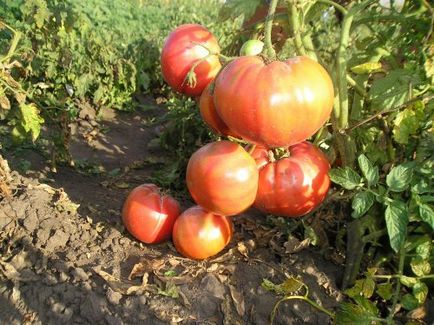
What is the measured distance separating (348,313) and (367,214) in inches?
13.0

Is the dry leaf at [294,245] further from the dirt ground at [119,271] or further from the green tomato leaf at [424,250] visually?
the green tomato leaf at [424,250]

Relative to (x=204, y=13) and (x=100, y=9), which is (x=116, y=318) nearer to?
(x=100, y=9)

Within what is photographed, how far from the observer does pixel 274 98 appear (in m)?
1.09

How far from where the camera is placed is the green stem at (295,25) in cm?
133

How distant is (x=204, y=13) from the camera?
252 inches

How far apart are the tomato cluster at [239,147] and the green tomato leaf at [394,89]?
24 centimetres

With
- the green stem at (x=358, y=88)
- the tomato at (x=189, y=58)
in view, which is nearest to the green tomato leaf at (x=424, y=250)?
the green stem at (x=358, y=88)

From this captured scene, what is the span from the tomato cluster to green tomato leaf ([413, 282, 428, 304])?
1.16ft

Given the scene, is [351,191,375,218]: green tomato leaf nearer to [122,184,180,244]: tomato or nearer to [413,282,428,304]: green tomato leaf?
[413,282,428,304]: green tomato leaf

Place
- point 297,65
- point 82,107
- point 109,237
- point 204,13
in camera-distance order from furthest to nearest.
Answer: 1. point 204,13
2. point 82,107
3. point 109,237
4. point 297,65

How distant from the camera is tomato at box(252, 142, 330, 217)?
1392 millimetres

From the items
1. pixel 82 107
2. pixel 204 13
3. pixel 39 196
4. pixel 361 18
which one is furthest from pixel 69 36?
pixel 204 13

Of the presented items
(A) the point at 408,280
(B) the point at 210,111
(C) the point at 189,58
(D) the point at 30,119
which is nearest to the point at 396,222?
(A) the point at 408,280

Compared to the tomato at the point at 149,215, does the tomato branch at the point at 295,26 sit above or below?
above
